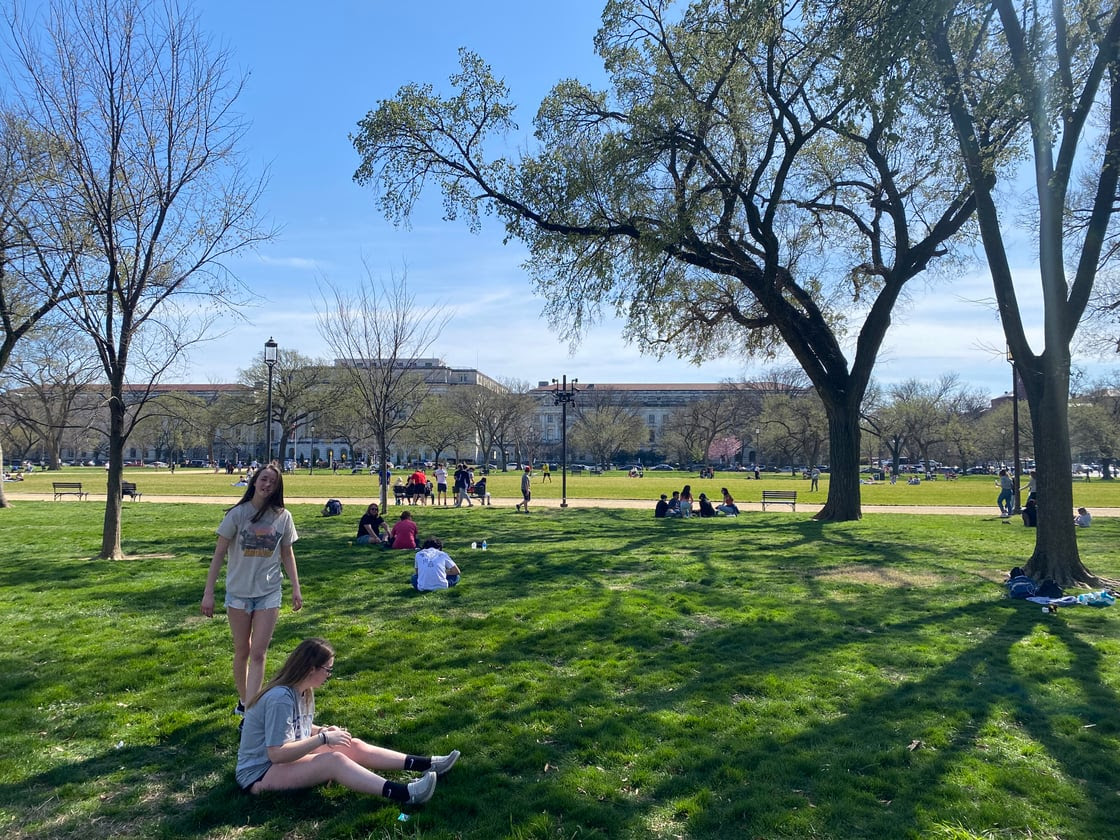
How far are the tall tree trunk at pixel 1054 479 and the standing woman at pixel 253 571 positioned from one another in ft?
35.0

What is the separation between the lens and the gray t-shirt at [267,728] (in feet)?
12.8

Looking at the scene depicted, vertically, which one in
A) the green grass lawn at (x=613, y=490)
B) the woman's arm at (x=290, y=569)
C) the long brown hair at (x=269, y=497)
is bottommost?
the green grass lawn at (x=613, y=490)

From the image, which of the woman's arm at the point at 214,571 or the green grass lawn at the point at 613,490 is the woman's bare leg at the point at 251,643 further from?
the green grass lawn at the point at 613,490

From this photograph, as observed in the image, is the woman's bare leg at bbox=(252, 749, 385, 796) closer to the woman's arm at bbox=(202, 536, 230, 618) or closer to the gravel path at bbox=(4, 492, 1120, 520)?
the woman's arm at bbox=(202, 536, 230, 618)

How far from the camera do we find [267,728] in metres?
3.93

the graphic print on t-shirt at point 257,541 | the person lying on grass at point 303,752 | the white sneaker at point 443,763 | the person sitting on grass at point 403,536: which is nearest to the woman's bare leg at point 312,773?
the person lying on grass at point 303,752

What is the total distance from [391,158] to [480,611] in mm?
14345

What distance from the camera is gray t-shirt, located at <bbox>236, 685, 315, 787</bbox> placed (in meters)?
3.91

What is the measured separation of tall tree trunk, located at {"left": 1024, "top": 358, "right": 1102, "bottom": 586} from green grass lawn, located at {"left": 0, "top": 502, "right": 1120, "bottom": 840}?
0.94 meters

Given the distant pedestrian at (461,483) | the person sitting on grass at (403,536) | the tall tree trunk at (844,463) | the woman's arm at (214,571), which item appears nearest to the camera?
the woman's arm at (214,571)

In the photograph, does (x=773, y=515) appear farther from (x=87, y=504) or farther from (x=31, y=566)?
(x=87, y=504)

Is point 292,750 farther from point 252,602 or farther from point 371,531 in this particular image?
point 371,531

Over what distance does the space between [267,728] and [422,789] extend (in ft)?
3.01

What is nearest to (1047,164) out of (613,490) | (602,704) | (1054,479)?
(1054,479)
